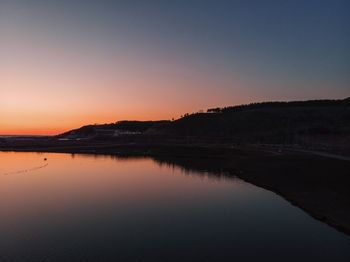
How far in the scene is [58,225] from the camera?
27.0 metres

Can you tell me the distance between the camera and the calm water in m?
21.5

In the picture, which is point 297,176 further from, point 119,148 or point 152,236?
point 119,148

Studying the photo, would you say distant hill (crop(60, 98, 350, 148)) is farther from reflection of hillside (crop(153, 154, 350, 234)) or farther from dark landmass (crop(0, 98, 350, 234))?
→ reflection of hillside (crop(153, 154, 350, 234))

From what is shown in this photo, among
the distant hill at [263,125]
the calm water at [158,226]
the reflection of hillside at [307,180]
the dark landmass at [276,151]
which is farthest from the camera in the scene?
the distant hill at [263,125]

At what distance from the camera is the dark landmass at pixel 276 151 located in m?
36.1

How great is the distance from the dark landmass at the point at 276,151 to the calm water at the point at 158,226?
328cm

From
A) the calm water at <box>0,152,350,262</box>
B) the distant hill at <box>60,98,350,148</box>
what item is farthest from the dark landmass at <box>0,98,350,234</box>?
the calm water at <box>0,152,350,262</box>

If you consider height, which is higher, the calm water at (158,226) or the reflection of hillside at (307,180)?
the reflection of hillside at (307,180)

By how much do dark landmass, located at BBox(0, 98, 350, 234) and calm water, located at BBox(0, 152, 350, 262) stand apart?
3278 mm

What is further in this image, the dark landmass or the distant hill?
the distant hill

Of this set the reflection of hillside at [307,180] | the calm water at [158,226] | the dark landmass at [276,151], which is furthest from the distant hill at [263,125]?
the calm water at [158,226]

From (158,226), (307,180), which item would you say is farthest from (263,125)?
(158,226)

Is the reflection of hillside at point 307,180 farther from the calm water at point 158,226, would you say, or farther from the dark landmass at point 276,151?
the calm water at point 158,226

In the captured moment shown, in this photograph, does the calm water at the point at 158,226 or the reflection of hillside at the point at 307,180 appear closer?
the calm water at the point at 158,226
